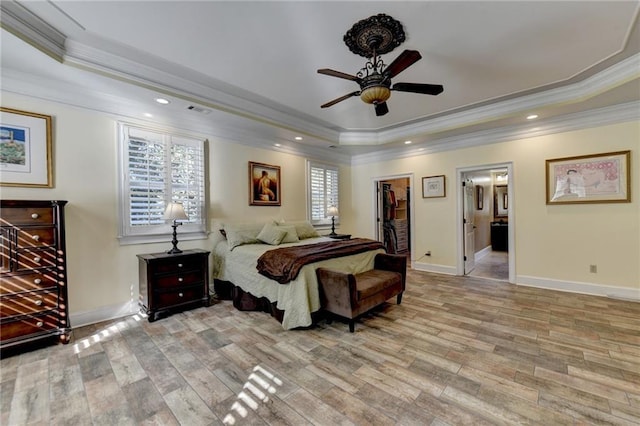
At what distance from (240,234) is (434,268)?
394 cm

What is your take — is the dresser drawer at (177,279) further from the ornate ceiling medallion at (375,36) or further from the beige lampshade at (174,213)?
the ornate ceiling medallion at (375,36)

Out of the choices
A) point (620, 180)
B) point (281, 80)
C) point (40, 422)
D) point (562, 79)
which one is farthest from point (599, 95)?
point (40, 422)

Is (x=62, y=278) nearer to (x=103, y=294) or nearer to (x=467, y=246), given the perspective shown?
(x=103, y=294)

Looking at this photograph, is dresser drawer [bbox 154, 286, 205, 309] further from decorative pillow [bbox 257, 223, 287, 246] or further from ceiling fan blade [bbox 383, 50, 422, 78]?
ceiling fan blade [bbox 383, 50, 422, 78]

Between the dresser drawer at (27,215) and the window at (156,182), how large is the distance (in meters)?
0.76

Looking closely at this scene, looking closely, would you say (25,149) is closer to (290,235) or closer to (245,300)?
(245,300)

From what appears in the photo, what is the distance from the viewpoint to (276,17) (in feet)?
7.29

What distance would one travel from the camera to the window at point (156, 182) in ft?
11.0

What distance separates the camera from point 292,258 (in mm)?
2951

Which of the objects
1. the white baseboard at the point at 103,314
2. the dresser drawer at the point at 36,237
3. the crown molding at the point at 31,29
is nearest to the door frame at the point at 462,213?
the white baseboard at the point at 103,314

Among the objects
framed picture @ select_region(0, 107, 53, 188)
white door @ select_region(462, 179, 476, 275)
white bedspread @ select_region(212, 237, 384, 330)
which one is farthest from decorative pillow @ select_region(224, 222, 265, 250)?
white door @ select_region(462, 179, 476, 275)

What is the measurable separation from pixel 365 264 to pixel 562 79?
3370mm

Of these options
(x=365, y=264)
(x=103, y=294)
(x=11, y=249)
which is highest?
(x=11, y=249)

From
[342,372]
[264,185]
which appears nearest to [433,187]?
[264,185]
